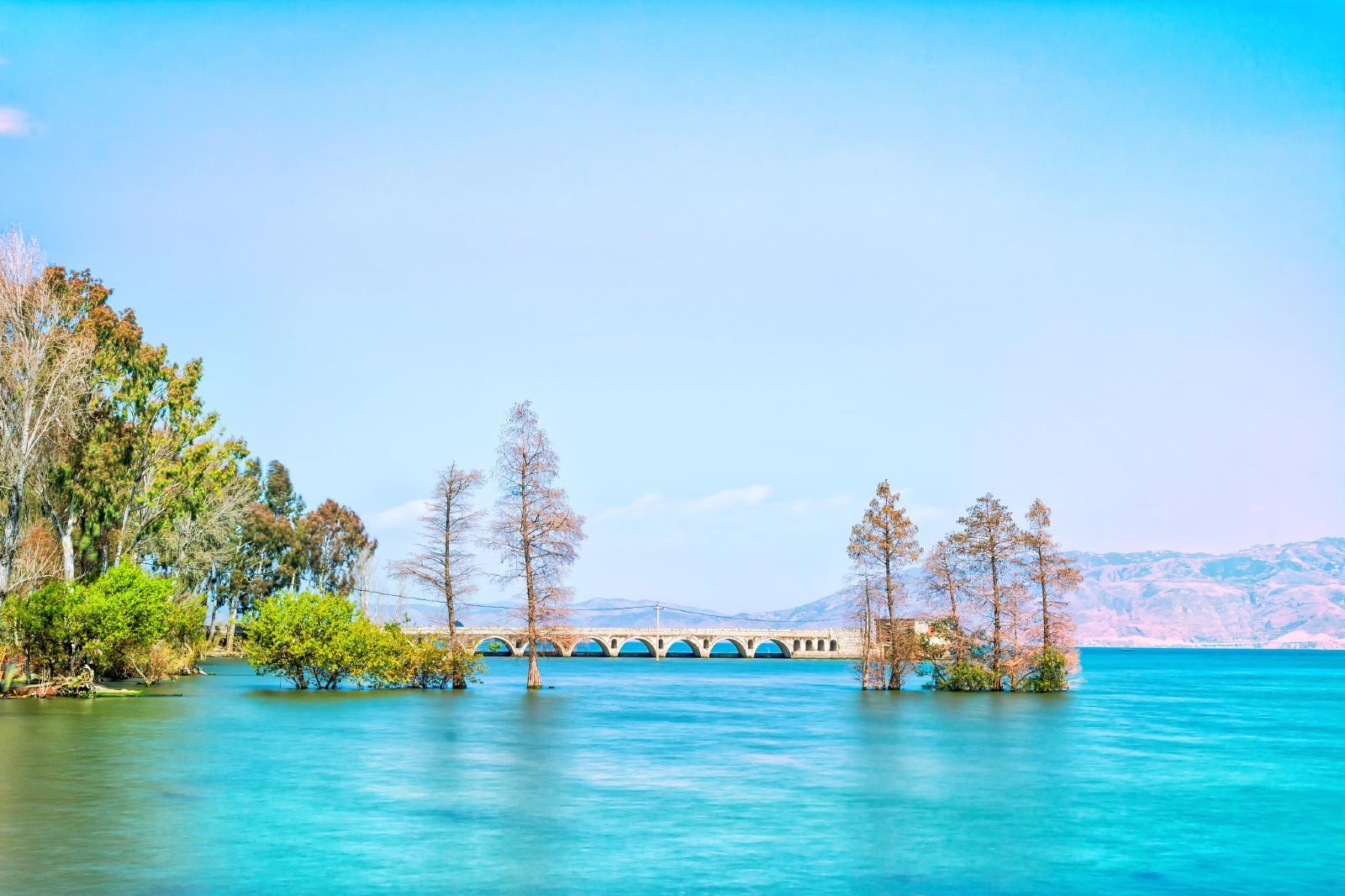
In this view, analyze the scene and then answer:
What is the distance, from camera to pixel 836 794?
87.8ft

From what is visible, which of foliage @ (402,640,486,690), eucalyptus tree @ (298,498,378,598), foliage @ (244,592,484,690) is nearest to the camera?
foliage @ (244,592,484,690)

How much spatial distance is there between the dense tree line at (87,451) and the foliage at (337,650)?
9.58 feet

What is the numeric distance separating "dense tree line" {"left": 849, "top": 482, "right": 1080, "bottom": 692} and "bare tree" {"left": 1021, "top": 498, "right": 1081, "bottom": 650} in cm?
5

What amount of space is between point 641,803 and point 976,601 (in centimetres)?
4584

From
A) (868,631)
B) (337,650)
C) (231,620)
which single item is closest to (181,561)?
(337,650)

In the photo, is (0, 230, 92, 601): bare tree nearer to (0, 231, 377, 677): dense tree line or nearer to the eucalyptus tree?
(0, 231, 377, 677): dense tree line

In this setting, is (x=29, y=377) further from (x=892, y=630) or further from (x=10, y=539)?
(x=892, y=630)

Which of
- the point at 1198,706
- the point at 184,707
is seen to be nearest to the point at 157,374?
the point at 184,707

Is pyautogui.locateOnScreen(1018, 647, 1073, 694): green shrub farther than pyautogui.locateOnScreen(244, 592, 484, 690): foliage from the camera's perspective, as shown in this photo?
Yes

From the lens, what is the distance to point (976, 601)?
67.4m

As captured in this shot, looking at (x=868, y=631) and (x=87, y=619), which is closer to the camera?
(x=87, y=619)

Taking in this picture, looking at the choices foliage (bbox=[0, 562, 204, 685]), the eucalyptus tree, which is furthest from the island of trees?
the eucalyptus tree

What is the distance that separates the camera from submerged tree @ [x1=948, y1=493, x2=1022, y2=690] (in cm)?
6712

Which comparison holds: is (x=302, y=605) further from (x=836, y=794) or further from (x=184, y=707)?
(x=836, y=794)
